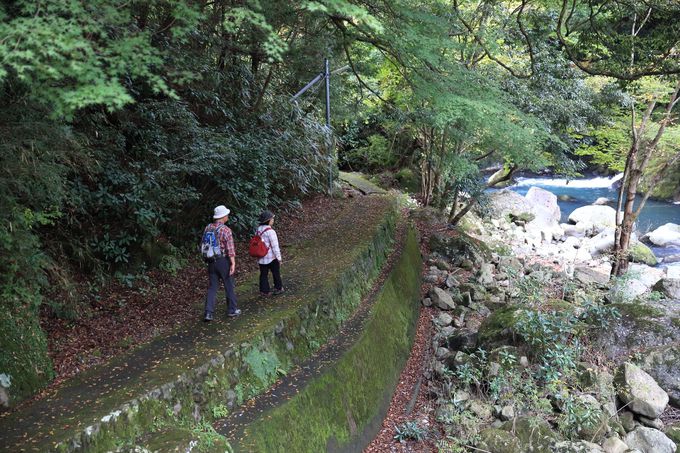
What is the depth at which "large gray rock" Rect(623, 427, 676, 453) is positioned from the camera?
Answer: 643 centimetres

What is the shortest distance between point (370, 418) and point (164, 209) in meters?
4.46

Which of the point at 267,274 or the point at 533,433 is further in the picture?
the point at 267,274

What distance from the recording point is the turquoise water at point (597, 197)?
22638 mm

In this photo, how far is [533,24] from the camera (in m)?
11.7

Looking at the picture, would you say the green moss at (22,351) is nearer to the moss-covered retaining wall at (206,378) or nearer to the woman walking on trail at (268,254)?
the moss-covered retaining wall at (206,378)

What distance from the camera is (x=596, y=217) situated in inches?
876

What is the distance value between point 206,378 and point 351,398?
2.26 meters

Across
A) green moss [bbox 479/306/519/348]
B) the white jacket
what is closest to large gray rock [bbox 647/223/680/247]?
green moss [bbox 479/306/519/348]

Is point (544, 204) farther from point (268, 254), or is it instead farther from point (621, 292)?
point (268, 254)

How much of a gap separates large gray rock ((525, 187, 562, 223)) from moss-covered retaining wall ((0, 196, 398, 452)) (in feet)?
52.6

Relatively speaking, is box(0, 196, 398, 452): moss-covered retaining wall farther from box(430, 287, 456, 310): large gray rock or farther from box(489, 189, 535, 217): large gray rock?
box(489, 189, 535, 217): large gray rock

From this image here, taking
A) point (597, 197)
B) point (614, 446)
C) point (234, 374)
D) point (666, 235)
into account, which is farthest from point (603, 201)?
point (234, 374)

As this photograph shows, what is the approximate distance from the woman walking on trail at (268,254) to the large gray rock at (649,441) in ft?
17.6

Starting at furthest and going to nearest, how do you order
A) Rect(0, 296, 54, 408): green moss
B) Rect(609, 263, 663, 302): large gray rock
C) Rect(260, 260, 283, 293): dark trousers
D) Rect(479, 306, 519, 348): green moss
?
Rect(609, 263, 663, 302): large gray rock, Rect(479, 306, 519, 348): green moss, Rect(260, 260, 283, 293): dark trousers, Rect(0, 296, 54, 408): green moss
